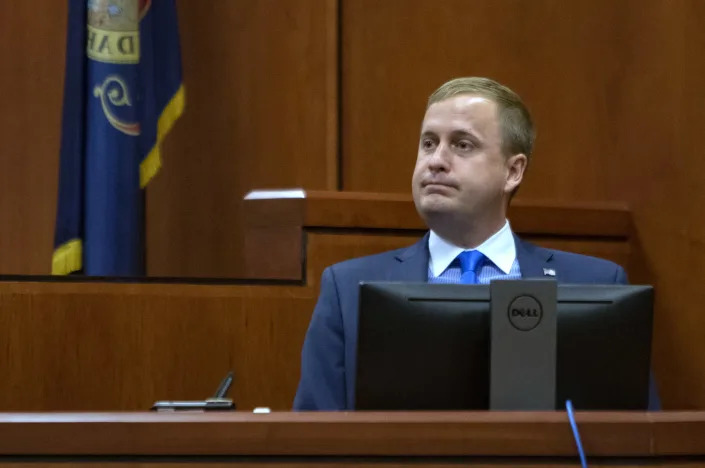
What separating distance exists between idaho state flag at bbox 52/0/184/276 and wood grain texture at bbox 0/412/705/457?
1881mm

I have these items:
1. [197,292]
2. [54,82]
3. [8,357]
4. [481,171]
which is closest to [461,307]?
[481,171]

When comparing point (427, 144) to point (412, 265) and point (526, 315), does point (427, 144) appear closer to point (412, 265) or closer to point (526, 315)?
point (412, 265)

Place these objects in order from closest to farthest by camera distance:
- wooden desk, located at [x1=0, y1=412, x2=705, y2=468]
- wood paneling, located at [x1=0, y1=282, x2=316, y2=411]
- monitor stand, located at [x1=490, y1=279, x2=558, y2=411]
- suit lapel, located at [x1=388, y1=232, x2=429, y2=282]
Answer: wooden desk, located at [x1=0, y1=412, x2=705, y2=468] < monitor stand, located at [x1=490, y1=279, x2=558, y2=411] < suit lapel, located at [x1=388, y1=232, x2=429, y2=282] < wood paneling, located at [x1=0, y1=282, x2=316, y2=411]

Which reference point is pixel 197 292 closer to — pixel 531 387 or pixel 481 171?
pixel 481 171

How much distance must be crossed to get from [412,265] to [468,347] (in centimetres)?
72

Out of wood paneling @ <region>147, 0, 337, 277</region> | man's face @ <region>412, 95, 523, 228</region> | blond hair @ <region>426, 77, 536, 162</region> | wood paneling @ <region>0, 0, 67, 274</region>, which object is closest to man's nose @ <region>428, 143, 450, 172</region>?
man's face @ <region>412, 95, 523, 228</region>

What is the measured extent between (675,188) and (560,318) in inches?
53.8

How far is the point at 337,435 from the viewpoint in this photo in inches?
51.5

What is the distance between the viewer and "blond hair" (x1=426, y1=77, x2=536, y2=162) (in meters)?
2.37

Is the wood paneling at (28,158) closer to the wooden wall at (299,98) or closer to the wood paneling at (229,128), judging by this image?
the wooden wall at (299,98)

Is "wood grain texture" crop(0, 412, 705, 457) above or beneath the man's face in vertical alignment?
beneath

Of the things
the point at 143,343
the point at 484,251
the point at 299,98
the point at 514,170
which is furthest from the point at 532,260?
the point at 299,98

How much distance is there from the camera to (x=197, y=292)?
107 inches

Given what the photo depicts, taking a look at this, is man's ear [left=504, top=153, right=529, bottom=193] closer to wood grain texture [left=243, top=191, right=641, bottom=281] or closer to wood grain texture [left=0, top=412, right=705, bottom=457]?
wood grain texture [left=243, top=191, right=641, bottom=281]
